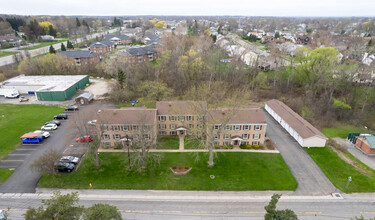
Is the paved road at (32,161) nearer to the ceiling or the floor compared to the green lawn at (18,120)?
nearer to the floor

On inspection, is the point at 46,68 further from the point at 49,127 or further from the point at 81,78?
the point at 49,127

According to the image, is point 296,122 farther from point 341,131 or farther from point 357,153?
point 341,131

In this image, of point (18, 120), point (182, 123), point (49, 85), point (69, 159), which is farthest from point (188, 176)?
point (49, 85)

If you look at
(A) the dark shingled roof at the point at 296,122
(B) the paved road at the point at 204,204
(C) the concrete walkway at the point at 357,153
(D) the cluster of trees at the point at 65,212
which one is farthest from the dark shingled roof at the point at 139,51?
(D) the cluster of trees at the point at 65,212

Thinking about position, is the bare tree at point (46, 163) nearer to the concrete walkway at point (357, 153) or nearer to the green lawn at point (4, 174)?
the green lawn at point (4, 174)

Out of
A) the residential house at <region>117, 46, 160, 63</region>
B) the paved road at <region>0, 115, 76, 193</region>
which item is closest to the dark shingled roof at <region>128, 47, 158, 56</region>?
the residential house at <region>117, 46, 160, 63</region>
